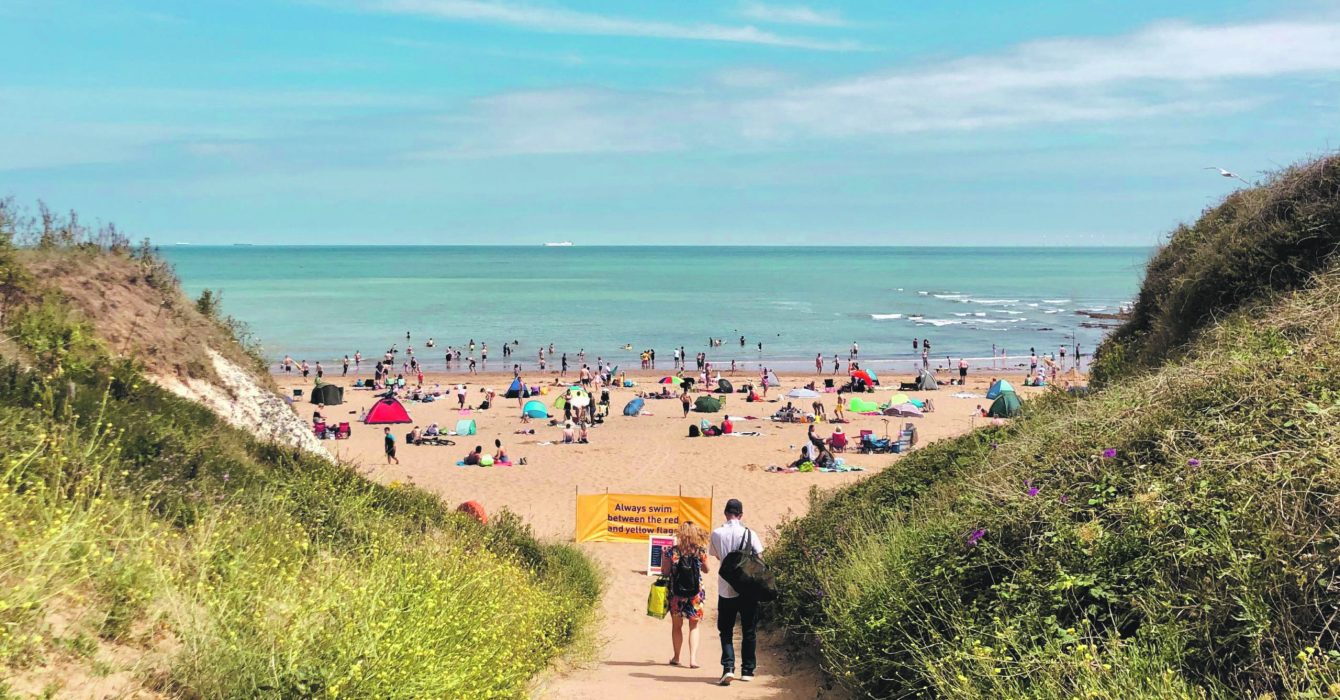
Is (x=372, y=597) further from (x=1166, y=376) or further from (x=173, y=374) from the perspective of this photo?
(x=173, y=374)

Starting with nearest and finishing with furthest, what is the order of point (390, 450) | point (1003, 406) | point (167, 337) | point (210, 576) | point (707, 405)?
point (210, 576) → point (167, 337) → point (390, 450) → point (1003, 406) → point (707, 405)

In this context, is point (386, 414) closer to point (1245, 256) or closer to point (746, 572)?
point (746, 572)

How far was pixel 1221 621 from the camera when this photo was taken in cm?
458

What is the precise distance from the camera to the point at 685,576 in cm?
784

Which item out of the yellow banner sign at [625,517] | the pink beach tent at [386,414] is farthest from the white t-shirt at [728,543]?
the pink beach tent at [386,414]

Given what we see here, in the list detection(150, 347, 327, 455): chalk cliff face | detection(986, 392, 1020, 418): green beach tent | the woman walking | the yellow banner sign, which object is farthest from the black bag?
detection(986, 392, 1020, 418): green beach tent

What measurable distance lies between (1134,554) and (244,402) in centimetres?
1139

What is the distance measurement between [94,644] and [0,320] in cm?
745

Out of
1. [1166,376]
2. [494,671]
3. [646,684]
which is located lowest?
[646,684]

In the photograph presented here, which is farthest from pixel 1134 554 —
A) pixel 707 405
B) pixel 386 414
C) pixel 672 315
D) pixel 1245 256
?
pixel 672 315

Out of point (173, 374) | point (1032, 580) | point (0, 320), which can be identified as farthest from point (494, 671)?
point (173, 374)

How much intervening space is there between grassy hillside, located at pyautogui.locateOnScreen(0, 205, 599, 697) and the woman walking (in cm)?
113

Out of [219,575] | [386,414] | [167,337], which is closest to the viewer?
[219,575]

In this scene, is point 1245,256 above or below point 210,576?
above
